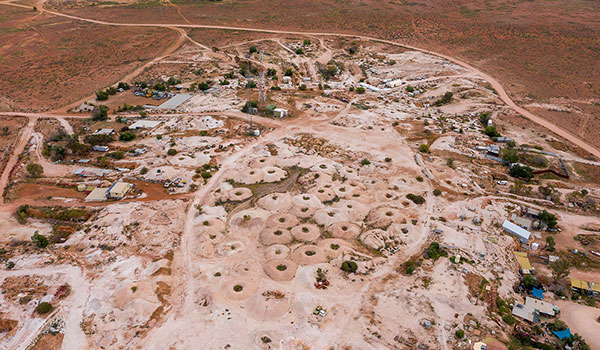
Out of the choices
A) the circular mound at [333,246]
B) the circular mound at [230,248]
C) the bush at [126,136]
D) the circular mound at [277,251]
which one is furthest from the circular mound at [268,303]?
the bush at [126,136]

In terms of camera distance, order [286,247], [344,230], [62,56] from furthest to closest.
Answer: [62,56]
[344,230]
[286,247]

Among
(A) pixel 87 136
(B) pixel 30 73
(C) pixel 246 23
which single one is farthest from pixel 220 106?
(C) pixel 246 23

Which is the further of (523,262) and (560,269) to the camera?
(523,262)

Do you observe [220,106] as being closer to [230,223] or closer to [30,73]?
[230,223]

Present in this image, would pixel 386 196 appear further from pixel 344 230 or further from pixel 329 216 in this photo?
pixel 344 230

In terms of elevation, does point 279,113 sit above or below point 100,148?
above

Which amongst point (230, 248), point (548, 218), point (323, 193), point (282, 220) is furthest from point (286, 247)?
point (548, 218)
